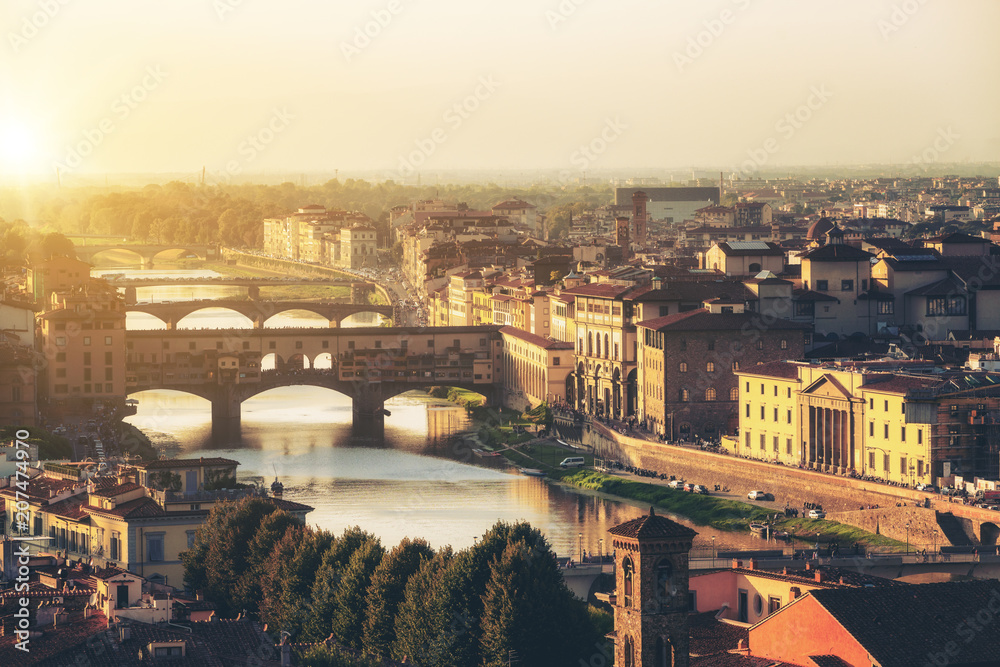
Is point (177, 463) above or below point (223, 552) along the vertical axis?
above

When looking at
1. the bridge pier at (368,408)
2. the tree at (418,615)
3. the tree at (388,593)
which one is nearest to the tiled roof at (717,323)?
the bridge pier at (368,408)

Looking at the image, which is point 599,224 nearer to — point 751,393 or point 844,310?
point 844,310

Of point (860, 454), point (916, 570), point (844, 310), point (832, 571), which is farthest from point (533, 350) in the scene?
point (832, 571)

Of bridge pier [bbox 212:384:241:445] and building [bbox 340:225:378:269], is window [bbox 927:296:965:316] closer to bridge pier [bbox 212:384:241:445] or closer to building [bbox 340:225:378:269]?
bridge pier [bbox 212:384:241:445]

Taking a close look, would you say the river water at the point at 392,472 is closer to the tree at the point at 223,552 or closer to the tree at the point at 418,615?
the tree at the point at 223,552

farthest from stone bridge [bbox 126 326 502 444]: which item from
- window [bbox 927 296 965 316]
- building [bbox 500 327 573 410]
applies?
window [bbox 927 296 965 316]

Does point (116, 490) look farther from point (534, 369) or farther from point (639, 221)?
point (639, 221)

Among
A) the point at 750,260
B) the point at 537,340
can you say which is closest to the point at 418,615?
the point at 750,260
